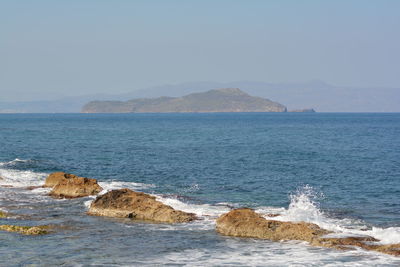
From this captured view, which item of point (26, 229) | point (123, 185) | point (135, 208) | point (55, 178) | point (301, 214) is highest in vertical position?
point (55, 178)

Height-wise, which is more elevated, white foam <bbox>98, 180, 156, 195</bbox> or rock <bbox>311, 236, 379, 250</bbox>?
rock <bbox>311, 236, 379, 250</bbox>

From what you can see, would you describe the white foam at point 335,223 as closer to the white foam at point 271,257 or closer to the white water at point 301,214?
the white water at point 301,214

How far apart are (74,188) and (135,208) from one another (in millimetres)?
9889

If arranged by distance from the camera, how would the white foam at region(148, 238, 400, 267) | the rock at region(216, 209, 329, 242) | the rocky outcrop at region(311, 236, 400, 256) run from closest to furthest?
1. the white foam at region(148, 238, 400, 267)
2. the rocky outcrop at region(311, 236, 400, 256)
3. the rock at region(216, 209, 329, 242)

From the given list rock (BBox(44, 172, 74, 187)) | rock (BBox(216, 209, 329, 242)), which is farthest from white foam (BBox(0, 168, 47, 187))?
rock (BBox(216, 209, 329, 242))

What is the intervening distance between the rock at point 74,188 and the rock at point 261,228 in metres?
15.6

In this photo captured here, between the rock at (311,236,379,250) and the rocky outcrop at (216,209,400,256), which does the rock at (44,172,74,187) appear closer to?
the rocky outcrop at (216,209,400,256)

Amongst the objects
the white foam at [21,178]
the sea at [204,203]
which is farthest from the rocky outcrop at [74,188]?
the white foam at [21,178]

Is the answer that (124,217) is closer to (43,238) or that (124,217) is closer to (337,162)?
(43,238)

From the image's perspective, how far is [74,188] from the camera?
44.7m

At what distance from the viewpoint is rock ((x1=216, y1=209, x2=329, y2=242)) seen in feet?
99.3

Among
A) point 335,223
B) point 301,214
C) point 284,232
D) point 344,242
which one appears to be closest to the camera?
point 344,242

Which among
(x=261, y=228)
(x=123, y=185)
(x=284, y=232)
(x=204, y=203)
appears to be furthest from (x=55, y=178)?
(x=284, y=232)

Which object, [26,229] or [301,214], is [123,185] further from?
[301,214]
